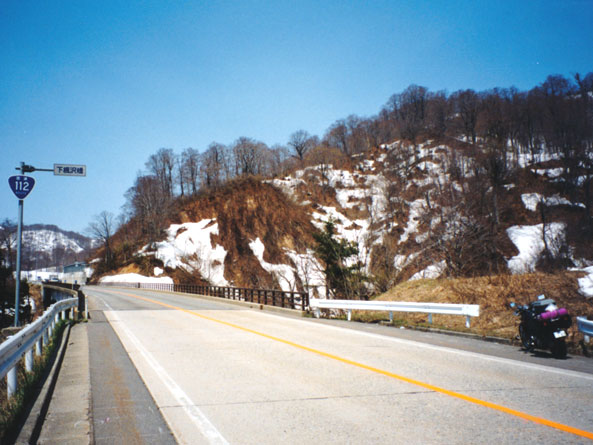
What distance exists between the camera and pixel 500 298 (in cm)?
1486

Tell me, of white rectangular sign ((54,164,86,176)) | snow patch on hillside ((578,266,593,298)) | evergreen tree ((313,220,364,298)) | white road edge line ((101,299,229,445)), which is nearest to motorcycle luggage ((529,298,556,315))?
snow patch on hillside ((578,266,593,298))

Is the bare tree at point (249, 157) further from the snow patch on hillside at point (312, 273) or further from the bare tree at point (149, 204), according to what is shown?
the snow patch on hillside at point (312, 273)

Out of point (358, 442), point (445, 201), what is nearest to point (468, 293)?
point (358, 442)

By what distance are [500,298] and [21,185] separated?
1499 centimetres

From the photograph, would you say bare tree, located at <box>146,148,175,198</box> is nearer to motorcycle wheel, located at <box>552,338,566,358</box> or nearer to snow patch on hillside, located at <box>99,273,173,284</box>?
snow patch on hillside, located at <box>99,273,173,284</box>

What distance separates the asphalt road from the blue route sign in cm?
473

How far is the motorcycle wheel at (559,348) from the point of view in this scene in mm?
8492

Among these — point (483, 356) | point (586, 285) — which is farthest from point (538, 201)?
point (483, 356)

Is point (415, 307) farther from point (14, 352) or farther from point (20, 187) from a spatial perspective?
point (20, 187)

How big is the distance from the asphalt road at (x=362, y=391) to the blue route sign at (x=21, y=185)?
4.73 metres

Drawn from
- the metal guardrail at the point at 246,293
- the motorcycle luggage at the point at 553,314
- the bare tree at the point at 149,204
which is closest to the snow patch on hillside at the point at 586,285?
the motorcycle luggage at the point at 553,314

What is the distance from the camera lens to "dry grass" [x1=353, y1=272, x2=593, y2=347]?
12.4 meters

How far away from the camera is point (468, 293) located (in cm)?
1662

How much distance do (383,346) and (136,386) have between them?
18.9ft
